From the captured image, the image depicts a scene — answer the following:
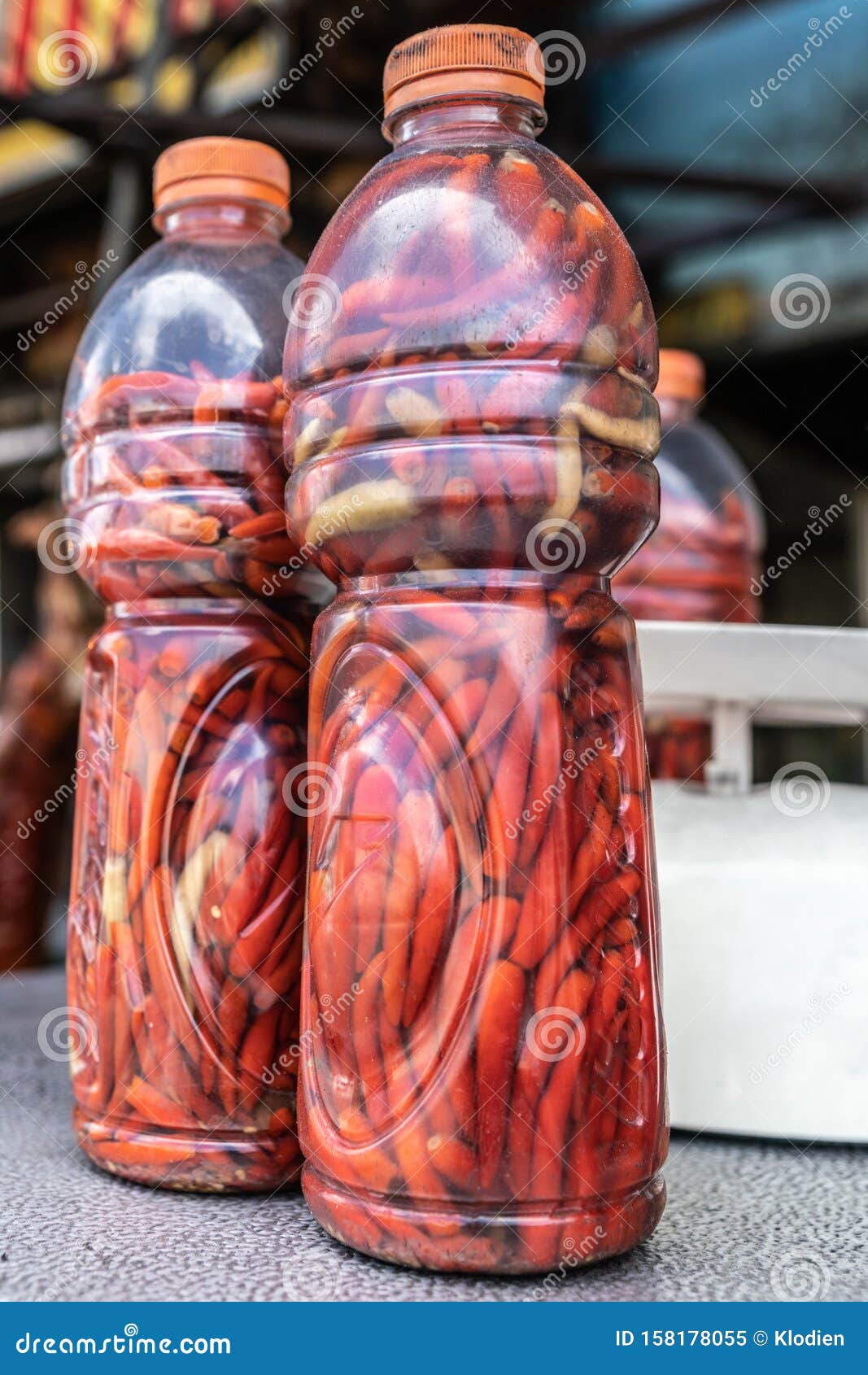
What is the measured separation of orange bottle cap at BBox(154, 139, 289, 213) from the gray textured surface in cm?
68

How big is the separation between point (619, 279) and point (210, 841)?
1.38ft

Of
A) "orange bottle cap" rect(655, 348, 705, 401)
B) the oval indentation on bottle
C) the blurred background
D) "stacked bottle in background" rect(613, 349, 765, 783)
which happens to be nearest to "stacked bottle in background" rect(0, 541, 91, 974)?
the blurred background

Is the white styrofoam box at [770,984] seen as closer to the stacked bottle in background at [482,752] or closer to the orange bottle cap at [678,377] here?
the stacked bottle in background at [482,752]

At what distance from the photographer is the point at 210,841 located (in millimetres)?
826

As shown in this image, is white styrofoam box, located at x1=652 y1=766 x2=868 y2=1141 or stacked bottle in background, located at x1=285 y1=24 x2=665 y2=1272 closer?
stacked bottle in background, located at x1=285 y1=24 x2=665 y2=1272

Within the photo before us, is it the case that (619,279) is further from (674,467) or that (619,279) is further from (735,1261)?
(674,467)

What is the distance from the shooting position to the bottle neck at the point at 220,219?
0.93 m

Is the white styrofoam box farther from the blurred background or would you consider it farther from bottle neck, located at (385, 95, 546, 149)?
the blurred background

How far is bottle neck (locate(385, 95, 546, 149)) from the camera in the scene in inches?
30.0

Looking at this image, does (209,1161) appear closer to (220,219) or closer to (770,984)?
(770,984)

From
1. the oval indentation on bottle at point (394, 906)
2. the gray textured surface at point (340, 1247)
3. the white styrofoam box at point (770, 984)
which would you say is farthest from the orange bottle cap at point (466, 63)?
the gray textured surface at point (340, 1247)

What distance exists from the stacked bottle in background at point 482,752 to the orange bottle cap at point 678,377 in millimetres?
834

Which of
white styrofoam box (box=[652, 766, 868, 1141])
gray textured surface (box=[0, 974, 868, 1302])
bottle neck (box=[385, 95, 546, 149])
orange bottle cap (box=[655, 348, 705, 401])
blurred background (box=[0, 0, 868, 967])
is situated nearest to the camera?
gray textured surface (box=[0, 974, 868, 1302])

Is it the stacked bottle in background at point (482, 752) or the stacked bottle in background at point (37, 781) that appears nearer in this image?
the stacked bottle in background at point (482, 752)
